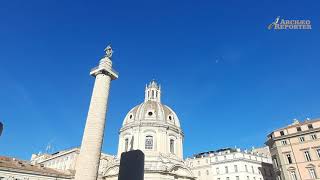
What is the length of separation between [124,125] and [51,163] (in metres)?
25.3

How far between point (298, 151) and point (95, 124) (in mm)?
31250

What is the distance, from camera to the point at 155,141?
149ft

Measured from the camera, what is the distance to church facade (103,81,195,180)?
4197 cm

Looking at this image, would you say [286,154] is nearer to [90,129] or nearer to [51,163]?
[90,129]

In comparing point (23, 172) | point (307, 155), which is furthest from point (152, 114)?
point (307, 155)

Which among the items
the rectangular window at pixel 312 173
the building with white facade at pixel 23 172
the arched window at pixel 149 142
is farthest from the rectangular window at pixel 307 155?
the building with white facade at pixel 23 172

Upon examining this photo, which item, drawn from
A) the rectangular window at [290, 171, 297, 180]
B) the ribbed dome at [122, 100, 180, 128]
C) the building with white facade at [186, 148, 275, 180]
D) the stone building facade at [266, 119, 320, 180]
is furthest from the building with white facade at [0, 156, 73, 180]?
the rectangular window at [290, 171, 297, 180]

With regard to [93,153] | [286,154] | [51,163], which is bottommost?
[93,153]

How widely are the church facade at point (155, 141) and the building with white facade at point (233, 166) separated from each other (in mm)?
17177

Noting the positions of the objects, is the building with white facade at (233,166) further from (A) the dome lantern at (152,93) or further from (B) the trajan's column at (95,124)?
(B) the trajan's column at (95,124)

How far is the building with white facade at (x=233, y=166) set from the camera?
5875cm

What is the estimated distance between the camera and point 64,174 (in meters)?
42.7

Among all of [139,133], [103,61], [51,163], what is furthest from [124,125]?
[51,163]

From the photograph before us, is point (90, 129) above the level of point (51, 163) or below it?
below
